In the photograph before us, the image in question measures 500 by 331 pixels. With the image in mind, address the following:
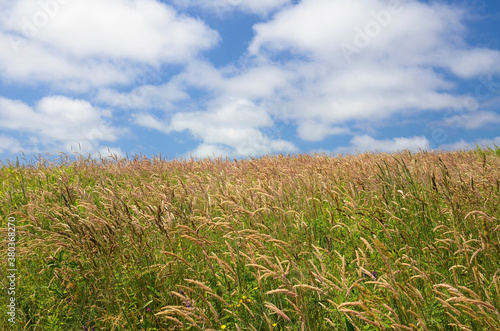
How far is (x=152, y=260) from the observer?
10.7ft

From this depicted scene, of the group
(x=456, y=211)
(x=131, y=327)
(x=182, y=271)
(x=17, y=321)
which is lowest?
(x=131, y=327)

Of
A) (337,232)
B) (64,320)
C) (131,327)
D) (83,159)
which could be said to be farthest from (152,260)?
(83,159)

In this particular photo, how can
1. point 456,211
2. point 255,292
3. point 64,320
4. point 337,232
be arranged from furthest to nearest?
point 337,232 < point 456,211 < point 64,320 < point 255,292

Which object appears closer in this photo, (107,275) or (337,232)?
(107,275)

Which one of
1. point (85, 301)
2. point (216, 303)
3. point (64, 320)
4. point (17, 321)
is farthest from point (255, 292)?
point (17, 321)

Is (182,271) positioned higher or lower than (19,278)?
lower

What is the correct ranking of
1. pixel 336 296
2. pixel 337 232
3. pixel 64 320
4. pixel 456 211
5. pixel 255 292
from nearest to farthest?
pixel 336 296 < pixel 255 292 < pixel 64 320 < pixel 456 211 < pixel 337 232

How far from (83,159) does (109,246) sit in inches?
336

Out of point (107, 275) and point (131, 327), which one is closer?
point (131, 327)

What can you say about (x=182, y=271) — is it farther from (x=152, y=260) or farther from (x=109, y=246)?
(x=109, y=246)

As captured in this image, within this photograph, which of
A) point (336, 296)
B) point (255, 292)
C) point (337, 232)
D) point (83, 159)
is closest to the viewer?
point (336, 296)

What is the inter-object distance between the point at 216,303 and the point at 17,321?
195cm

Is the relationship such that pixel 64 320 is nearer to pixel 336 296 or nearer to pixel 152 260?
pixel 152 260

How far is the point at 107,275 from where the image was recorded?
3.12 meters
